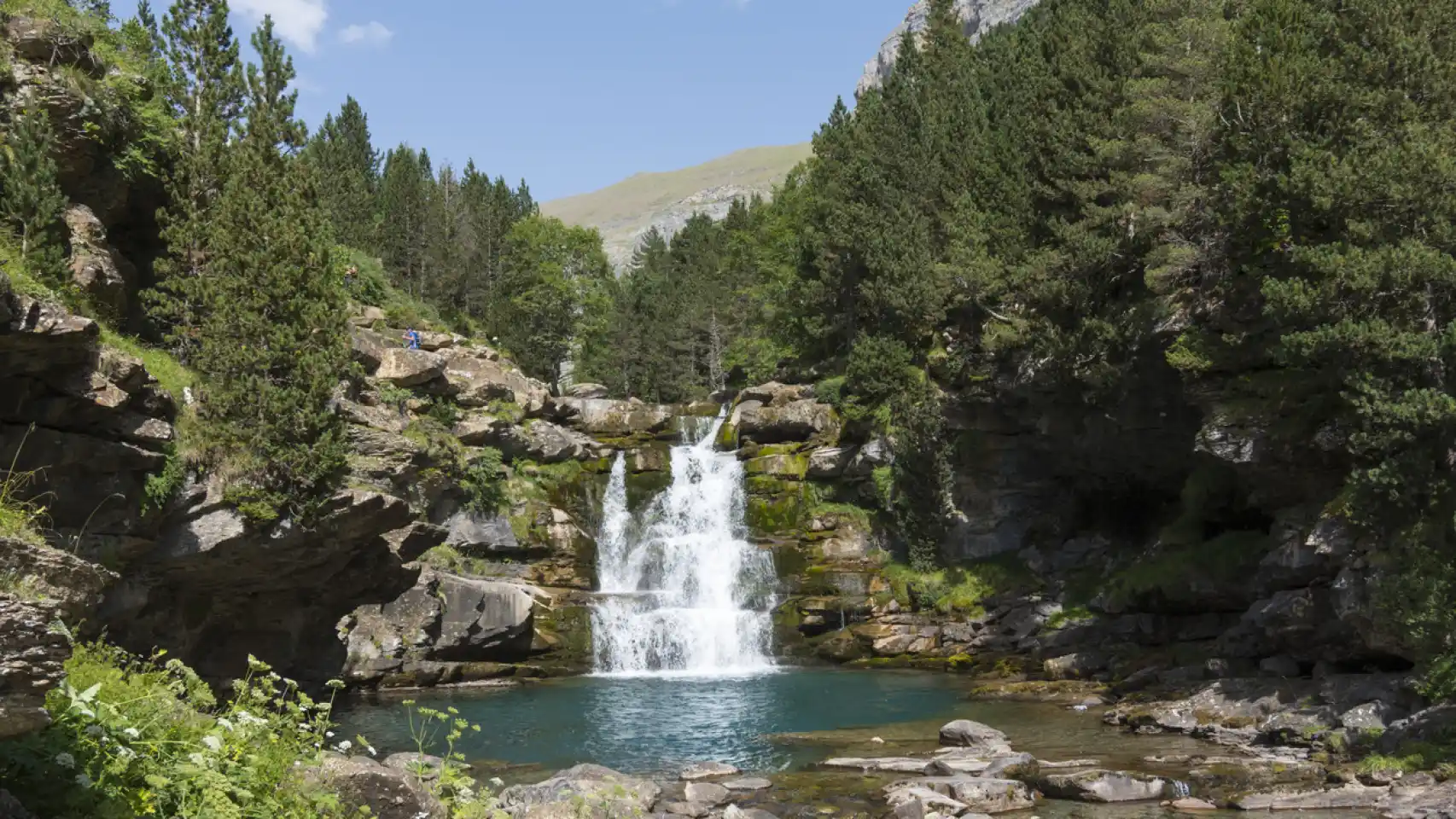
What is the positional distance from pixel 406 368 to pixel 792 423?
16993mm

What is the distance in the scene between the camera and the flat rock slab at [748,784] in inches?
747

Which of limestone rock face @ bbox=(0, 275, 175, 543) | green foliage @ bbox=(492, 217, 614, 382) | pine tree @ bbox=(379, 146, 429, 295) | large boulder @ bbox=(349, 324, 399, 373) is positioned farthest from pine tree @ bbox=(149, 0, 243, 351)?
green foliage @ bbox=(492, 217, 614, 382)

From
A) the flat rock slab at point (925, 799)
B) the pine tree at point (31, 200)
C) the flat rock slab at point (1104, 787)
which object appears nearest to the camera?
the flat rock slab at point (925, 799)

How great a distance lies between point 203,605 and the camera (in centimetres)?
2473

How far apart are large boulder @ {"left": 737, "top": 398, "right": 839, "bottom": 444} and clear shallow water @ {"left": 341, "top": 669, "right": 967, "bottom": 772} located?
13.9 metres

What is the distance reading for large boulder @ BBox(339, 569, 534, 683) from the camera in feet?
107

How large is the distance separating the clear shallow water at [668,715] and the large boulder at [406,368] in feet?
46.9

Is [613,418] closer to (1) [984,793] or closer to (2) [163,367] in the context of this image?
(2) [163,367]

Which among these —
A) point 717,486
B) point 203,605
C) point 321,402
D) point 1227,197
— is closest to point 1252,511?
point 1227,197

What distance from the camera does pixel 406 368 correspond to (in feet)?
137

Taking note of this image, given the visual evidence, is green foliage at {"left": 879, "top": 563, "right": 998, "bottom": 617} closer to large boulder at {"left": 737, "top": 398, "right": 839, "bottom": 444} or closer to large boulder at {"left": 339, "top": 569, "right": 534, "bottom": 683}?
large boulder at {"left": 737, "top": 398, "right": 839, "bottom": 444}

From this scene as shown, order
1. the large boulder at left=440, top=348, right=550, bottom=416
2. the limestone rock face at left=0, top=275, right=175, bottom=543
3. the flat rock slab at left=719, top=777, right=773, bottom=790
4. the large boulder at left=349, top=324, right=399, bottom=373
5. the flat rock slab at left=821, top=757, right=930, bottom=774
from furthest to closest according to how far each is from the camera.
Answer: the large boulder at left=440, top=348, right=550, bottom=416 → the large boulder at left=349, top=324, right=399, bottom=373 → the flat rock slab at left=821, top=757, right=930, bottom=774 → the flat rock slab at left=719, top=777, right=773, bottom=790 → the limestone rock face at left=0, top=275, right=175, bottom=543

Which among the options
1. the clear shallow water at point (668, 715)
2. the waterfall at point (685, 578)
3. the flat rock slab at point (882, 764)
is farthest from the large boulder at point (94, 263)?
the waterfall at point (685, 578)

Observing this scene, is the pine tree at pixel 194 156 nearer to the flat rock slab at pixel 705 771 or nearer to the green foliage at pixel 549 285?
the flat rock slab at pixel 705 771
